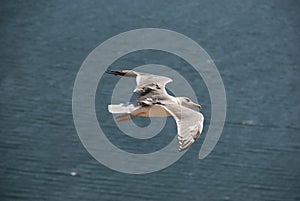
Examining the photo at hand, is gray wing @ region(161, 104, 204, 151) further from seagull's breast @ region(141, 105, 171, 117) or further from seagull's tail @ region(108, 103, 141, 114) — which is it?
seagull's tail @ region(108, 103, 141, 114)

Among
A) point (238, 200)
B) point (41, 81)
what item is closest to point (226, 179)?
point (238, 200)

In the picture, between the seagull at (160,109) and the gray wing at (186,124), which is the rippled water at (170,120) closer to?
the seagull at (160,109)

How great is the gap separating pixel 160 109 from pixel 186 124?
0.36m

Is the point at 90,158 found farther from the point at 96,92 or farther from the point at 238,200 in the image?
the point at 238,200

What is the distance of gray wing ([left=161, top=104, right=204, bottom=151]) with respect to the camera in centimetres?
328

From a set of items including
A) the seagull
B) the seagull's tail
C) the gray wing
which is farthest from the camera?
the seagull's tail

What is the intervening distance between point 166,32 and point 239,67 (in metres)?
1.52

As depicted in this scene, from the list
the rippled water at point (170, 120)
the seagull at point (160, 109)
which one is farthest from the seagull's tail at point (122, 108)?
the rippled water at point (170, 120)

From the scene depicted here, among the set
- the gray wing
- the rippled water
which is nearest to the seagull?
the gray wing

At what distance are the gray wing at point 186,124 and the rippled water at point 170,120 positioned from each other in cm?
385

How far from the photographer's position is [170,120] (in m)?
8.60

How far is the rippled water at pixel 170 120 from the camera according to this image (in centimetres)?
767

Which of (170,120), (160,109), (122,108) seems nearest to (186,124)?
(160,109)

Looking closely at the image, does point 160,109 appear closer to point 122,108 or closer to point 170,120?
point 122,108
